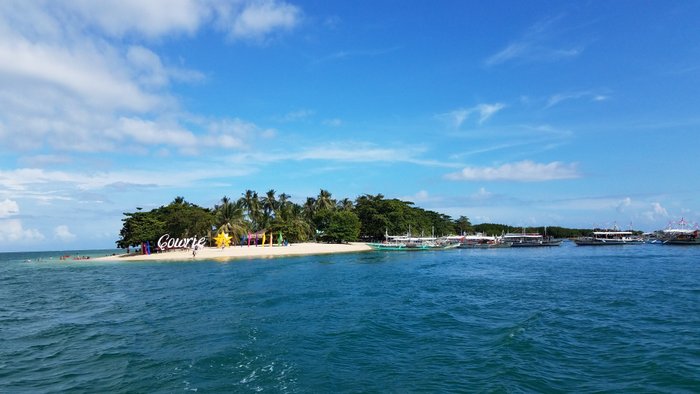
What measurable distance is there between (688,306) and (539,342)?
1497 cm

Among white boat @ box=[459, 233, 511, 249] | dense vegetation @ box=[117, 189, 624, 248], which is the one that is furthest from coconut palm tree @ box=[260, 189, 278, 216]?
white boat @ box=[459, 233, 511, 249]

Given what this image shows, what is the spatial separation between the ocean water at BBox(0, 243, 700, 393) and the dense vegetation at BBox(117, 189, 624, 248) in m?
56.5

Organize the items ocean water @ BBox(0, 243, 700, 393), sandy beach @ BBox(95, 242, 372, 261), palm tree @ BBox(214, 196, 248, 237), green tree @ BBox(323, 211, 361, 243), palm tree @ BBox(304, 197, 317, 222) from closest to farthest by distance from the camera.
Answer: ocean water @ BBox(0, 243, 700, 393) → sandy beach @ BBox(95, 242, 372, 261) → palm tree @ BBox(214, 196, 248, 237) → green tree @ BBox(323, 211, 361, 243) → palm tree @ BBox(304, 197, 317, 222)

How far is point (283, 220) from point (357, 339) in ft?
303

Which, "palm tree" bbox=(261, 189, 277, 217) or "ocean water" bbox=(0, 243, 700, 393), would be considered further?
"palm tree" bbox=(261, 189, 277, 217)

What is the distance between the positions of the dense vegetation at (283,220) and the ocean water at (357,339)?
2226 inches

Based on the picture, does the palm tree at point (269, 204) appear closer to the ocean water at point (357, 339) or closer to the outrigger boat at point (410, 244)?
the outrigger boat at point (410, 244)

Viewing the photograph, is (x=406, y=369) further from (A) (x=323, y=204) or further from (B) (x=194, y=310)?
(A) (x=323, y=204)

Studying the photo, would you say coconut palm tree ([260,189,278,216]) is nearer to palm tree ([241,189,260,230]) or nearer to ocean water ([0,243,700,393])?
palm tree ([241,189,260,230])

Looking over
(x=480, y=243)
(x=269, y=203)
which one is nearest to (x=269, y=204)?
(x=269, y=203)

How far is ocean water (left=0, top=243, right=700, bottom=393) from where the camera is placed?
14.0 metres

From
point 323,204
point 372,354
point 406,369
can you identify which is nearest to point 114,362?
→ point 372,354

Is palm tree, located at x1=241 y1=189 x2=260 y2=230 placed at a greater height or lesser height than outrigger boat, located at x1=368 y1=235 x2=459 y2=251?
greater

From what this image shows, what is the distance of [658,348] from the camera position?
17.1 metres
